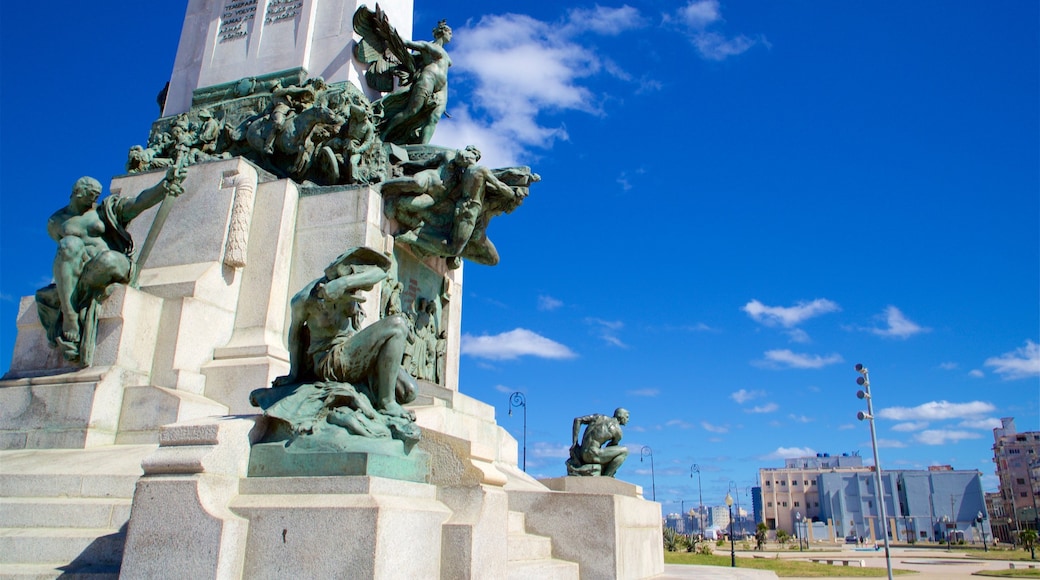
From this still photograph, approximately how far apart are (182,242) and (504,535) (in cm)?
712

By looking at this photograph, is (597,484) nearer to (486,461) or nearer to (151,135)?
(486,461)

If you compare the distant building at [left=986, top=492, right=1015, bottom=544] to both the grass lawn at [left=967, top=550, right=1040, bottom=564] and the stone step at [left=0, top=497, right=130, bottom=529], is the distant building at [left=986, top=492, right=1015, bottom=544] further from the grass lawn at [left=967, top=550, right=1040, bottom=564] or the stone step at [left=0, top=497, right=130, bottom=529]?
the stone step at [left=0, top=497, right=130, bottom=529]

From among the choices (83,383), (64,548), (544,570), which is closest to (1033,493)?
(544,570)

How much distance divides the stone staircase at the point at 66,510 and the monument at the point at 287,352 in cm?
3

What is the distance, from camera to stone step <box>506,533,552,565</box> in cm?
888

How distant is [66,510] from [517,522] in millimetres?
5027

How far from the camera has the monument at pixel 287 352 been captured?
598cm

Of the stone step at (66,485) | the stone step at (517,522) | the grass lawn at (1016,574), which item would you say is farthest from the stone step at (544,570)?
the grass lawn at (1016,574)

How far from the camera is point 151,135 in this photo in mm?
13734

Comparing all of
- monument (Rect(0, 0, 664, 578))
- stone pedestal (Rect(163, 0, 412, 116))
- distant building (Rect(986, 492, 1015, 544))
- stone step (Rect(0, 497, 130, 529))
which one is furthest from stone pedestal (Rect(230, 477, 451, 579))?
distant building (Rect(986, 492, 1015, 544))

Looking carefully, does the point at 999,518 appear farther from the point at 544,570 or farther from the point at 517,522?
the point at 544,570

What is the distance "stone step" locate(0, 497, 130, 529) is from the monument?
3 cm

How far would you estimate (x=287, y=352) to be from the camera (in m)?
10.7

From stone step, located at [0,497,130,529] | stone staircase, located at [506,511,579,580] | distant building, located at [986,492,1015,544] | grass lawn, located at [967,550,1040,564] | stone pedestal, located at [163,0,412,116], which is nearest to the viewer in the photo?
stone step, located at [0,497,130,529]
